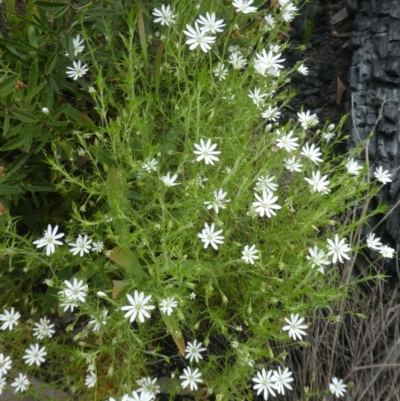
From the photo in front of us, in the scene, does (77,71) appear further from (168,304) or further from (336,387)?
(336,387)

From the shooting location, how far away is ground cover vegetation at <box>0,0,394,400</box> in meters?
1.57

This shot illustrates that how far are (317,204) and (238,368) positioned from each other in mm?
647

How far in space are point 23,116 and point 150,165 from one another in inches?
17.0

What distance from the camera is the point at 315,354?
1.86 meters

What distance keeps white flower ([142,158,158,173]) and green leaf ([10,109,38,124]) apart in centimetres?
39

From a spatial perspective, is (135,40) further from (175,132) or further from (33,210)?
(33,210)

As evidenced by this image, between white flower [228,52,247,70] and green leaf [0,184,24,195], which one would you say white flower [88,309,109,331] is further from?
white flower [228,52,247,70]

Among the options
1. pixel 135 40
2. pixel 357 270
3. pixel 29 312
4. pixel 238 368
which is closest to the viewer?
pixel 238 368

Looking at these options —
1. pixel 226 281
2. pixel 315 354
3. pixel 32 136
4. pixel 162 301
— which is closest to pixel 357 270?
pixel 315 354

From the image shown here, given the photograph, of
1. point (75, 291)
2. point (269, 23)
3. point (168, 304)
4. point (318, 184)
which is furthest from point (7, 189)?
point (269, 23)

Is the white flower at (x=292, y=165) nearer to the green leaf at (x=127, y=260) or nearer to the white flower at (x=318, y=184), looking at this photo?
the white flower at (x=318, y=184)

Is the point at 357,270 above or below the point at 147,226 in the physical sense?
above

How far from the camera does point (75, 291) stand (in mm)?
1562

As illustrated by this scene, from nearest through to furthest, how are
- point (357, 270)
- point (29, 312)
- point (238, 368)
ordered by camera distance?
point (238, 368)
point (29, 312)
point (357, 270)
